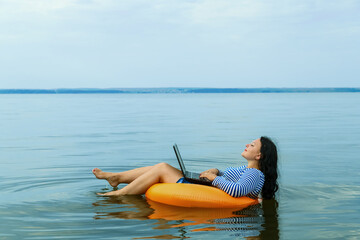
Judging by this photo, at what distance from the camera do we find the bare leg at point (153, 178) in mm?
6867

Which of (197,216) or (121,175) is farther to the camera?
(121,175)

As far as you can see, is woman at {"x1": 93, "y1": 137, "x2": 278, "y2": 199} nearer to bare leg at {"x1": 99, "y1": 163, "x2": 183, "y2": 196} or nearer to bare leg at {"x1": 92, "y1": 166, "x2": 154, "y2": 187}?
bare leg at {"x1": 99, "y1": 163, "x2": 183, "y2": 196}

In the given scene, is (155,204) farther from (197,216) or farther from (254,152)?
(254,152)

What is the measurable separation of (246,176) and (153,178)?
1.33 metres

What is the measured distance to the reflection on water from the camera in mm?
5539

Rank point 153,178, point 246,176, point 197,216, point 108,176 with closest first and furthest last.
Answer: point 197,216, point 246,176, point 153,178, point 108,176

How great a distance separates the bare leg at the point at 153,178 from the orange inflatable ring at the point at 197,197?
0.69 feet

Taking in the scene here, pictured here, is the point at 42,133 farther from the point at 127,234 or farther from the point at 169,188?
the point at 127,234

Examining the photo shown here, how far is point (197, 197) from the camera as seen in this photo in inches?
254

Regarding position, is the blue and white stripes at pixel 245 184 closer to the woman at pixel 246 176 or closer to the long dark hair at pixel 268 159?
the woman at pixel 246 176

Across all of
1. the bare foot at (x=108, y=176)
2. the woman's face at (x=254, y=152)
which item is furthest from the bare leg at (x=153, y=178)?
the woman's face at (x=254, y=152)

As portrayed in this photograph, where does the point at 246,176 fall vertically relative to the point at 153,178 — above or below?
above

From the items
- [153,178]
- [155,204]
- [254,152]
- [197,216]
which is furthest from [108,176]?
[254,152]

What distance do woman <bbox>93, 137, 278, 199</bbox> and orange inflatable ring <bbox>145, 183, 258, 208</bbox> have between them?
88 mm
